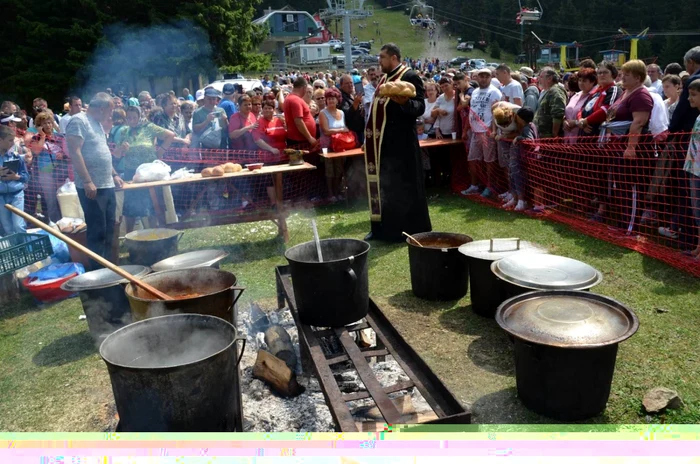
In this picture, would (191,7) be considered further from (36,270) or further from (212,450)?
(212,450)

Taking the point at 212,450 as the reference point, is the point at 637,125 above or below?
above

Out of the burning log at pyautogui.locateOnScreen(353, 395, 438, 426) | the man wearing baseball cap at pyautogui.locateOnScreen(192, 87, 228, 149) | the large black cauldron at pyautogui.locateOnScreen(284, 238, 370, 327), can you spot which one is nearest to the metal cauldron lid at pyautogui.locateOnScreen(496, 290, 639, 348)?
the burning log at pyautogui.locateOnScreen(353, 395, 438, 426)

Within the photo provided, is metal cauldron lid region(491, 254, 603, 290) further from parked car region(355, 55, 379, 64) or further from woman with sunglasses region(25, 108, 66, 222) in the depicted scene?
parked car region(355, 55, 379, 64)

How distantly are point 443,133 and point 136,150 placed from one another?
560 centimetres

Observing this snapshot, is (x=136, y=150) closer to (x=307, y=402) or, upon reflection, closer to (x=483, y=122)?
(x=307, y=402)

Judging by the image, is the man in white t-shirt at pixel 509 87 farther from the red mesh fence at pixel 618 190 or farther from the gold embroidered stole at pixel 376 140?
the gold embroidered stole at pixel 376 140

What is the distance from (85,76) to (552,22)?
6759cm

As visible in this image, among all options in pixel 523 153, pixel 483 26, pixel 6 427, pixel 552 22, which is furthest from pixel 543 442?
pixel 483 26

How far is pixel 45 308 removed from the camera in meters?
6.15

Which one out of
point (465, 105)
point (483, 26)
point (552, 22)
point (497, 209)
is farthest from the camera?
point (483, 26)

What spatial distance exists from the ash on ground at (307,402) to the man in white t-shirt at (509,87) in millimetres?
6627

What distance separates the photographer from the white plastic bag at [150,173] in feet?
24.0

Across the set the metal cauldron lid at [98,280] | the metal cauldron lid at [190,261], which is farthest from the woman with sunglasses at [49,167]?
the metal cauldron lid at [190,261]

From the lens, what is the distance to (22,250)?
6.02m
